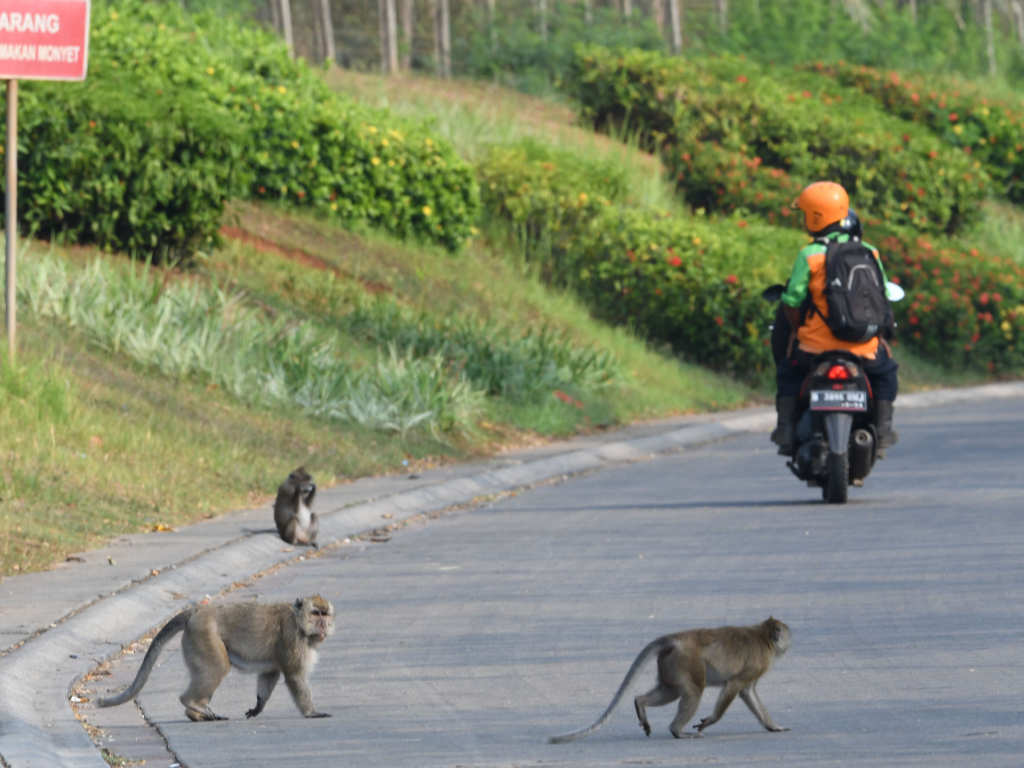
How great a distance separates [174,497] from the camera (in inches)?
476

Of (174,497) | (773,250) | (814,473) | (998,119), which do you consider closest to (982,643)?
(814,473)

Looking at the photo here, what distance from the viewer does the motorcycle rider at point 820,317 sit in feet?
40.2

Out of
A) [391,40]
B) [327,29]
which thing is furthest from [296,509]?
[391,40]

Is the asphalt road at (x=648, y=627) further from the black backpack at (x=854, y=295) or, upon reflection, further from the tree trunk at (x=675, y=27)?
the tree trunk at (x=675, y=27)

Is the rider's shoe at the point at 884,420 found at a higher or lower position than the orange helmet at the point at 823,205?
lower

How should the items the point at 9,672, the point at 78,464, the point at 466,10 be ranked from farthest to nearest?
the point at 466,10 → the point at 78,464 → the point at 9,672

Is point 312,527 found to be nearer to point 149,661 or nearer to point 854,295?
point 854,295

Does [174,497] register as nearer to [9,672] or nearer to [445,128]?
[9,672]

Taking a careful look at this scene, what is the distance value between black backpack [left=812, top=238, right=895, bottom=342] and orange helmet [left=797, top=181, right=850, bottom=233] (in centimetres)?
28

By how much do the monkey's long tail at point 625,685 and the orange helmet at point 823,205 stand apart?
688 centimetres

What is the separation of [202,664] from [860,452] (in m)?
6.90

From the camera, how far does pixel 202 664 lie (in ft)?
21.5

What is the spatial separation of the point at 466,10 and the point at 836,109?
9.29 meters

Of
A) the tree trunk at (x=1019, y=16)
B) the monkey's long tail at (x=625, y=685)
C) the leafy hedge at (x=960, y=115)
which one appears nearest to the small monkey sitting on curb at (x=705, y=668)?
the monkey's long tail at (x=625, y=685)
